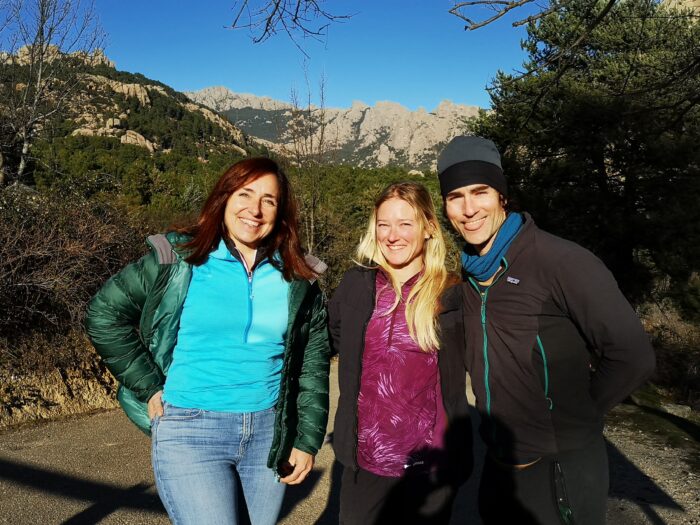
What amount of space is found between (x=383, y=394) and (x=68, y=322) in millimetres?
6615

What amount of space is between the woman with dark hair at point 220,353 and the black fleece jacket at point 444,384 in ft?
0.38

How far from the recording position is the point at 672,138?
42.0 ft

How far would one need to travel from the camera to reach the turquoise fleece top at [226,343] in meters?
1.83

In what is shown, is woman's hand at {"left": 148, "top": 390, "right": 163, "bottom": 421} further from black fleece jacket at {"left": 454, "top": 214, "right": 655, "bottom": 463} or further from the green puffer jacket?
black fleece jacket at {"left": 454, "top": 214, "right": 655, "bottom": 463}

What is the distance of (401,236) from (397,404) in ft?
2.11

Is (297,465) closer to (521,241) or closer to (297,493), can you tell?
(521,241)

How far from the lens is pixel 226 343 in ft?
6.06

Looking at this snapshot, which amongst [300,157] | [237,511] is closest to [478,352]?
[237,511]

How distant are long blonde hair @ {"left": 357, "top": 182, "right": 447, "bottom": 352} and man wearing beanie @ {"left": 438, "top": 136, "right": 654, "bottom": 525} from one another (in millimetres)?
207

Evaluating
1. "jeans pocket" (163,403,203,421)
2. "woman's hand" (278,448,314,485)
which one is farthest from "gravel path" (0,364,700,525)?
"jeans pocket" (163,403,203,421)

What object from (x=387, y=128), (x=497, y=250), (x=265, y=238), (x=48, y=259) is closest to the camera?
(x=497, y=250)

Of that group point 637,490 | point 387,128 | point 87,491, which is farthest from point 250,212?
point 387,128

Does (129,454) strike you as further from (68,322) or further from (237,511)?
(237,511)

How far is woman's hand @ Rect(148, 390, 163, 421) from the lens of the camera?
6.07 ft
